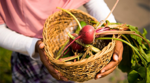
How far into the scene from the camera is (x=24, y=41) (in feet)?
2.40

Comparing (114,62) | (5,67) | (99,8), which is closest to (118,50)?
(114,62)

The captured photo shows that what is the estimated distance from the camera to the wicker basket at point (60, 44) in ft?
1.88

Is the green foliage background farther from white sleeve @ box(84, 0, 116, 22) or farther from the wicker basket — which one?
white sleeve @ box(84, 0, 116, 22)

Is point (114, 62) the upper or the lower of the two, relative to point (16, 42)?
upper

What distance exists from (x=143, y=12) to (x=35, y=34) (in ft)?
6.24

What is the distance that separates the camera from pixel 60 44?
878 mm

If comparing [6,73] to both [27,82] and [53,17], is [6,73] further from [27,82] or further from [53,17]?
[53,17]

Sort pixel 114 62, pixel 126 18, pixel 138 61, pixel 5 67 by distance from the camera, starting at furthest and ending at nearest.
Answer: pixel 126 18 → pixel 5 67 → pixel 138 61 → pixel 114 62

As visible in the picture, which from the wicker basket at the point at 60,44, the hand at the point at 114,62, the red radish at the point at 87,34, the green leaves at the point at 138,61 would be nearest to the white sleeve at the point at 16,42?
the wicker basket at the point at 60,44

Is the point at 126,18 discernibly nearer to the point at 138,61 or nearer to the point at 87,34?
the point at 138,61

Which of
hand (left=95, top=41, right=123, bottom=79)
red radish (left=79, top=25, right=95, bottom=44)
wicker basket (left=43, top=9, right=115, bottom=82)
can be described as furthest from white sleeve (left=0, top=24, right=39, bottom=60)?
hand (left=95, top=41, right=123, bottom=79)

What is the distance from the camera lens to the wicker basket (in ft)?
1.88

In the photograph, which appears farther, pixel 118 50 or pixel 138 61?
pixel 138 61

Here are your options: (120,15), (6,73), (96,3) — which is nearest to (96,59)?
(96,3)
